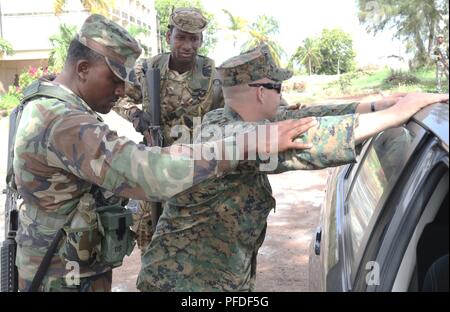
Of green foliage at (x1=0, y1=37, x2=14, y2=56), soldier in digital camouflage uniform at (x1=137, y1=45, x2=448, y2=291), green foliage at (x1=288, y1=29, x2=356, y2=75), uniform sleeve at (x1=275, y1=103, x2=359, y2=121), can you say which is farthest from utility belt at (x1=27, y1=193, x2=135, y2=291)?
green foliage at (x1=288, y1=29, x2=356, y2=75)

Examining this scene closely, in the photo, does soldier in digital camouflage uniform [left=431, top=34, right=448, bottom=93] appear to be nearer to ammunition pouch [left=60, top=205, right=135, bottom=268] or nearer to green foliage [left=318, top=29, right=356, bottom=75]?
ammunition pouch [left=60, top=205, right=135, bottom=268]

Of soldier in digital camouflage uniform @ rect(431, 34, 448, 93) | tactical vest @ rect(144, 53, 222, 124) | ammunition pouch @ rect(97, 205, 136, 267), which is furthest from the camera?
tactical vest @ rect(144, 53, 222, 124)

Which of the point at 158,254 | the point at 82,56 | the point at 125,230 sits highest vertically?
the point at 82,56

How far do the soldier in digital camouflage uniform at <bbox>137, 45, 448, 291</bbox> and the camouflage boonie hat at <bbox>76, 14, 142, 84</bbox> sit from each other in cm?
40

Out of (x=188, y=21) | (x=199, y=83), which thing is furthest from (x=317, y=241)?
(x=188, y=21)

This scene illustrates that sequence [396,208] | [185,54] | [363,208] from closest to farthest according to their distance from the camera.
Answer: [396,208] < [363,208] < [185,54]

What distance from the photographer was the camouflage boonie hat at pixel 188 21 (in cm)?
390

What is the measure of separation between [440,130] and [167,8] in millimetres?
59561

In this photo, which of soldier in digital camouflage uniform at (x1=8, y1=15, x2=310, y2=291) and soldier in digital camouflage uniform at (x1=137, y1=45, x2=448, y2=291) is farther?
soldier in digital camouflage uniform at (x1=137, y1=45, x2=448, y2=291)

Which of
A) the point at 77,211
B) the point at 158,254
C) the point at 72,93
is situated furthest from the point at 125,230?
the point at 72,93

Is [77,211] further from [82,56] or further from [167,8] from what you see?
[167,8]

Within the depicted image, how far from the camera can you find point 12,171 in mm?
1970

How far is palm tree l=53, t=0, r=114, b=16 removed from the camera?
76.2ft

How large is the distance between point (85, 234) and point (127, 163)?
1.32 ft
